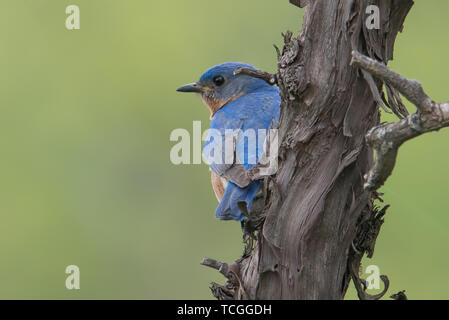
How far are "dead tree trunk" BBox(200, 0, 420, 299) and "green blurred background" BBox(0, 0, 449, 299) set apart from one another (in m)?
4.17

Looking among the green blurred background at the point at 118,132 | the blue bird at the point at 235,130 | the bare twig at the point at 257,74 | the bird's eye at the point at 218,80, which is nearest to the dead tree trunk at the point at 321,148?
the bare twig at the point at 257,74

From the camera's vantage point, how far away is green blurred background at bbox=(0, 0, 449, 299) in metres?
7.00

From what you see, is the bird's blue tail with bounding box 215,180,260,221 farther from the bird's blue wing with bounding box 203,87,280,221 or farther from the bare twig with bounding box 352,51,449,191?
the bare twig with bounding box 352,51,449,191

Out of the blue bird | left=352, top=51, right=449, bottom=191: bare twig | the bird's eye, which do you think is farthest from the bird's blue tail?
the bird's eye

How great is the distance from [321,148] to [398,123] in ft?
1.31

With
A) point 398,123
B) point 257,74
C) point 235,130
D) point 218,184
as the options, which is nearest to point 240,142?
point 235,130

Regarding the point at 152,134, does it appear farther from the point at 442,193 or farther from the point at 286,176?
the point at 286,176

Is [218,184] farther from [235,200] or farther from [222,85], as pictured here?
[222,85]

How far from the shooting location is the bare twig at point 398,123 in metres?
2.28

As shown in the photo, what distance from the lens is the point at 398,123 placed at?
2.35 m

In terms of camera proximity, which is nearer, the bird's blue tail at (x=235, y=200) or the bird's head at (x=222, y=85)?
the bird's blue tail at (x=235, y=200)

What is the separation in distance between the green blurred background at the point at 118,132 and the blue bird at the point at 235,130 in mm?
1618

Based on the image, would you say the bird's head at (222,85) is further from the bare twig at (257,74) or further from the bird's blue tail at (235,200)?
the bare twig at (257,74)
